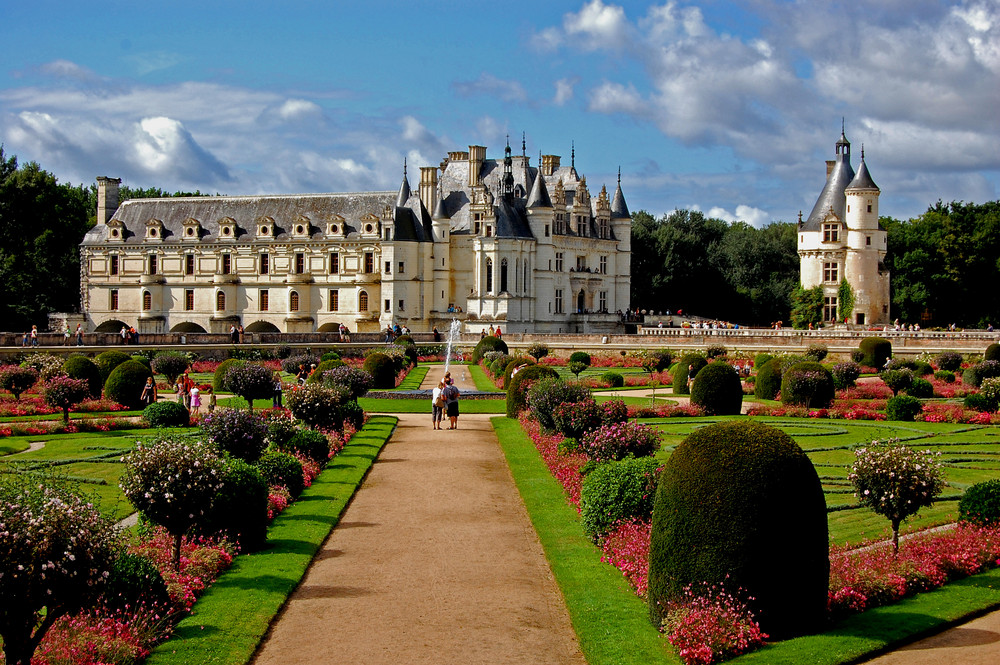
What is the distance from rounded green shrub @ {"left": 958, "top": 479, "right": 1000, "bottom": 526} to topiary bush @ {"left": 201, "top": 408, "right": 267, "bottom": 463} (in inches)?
415

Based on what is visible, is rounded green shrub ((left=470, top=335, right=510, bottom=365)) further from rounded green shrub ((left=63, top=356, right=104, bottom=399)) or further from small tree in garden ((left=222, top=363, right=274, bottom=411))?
small tree in garden ((left=222, top=363, right=274, bottom=411))

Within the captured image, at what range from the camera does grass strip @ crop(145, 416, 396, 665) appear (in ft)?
34.5

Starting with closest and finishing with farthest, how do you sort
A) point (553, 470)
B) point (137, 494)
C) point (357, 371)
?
point (137, 494), point (553, 470), point (357, 371)

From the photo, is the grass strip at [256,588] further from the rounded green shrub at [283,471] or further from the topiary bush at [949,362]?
the topiary bush at [949,362]

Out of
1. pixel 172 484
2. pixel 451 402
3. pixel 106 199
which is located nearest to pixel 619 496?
pixel 172 484

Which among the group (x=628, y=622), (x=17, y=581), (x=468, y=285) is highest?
(x=468, y=285)

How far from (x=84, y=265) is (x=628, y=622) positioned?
71.1 m

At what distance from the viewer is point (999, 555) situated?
549 inches

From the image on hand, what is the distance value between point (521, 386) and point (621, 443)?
1090 centimetres

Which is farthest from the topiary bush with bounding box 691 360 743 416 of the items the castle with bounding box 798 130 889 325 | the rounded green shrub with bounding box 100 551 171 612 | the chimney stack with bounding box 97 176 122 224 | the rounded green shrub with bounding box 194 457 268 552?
the chimney stack with bounding box 97 176 122 224

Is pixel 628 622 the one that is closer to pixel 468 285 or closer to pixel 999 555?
pixel 999 555

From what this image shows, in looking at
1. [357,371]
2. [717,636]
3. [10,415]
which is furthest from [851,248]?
[717,636]

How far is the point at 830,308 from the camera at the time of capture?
69.8 m

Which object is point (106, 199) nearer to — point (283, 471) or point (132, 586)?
point (283, 471)
